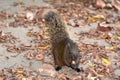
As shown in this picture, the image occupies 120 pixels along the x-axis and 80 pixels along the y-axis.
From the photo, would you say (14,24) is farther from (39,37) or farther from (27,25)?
(39,37)

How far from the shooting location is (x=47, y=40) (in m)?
6.27

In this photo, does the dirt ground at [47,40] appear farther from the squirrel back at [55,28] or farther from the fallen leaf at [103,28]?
the squirrel back at [55,28]

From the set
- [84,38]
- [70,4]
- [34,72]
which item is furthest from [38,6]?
[34,72]

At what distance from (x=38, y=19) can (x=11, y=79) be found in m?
2.52

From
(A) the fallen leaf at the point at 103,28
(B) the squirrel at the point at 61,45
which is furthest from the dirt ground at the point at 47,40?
(B) the squirrel at the point at 61,45

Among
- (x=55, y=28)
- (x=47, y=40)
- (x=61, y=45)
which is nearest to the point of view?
(x=61, y=45)

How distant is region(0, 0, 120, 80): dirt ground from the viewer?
5.22 m

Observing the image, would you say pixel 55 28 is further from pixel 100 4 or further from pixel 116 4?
pixel 116 4

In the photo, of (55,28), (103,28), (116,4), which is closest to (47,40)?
(55,28)

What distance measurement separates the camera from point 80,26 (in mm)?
7090

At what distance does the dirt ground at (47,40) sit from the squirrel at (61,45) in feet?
0.84

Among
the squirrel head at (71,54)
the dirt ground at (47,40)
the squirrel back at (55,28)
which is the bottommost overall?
the dirt ground at (47,40)

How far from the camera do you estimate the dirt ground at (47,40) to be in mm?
5223

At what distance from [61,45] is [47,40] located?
3.96 feet
